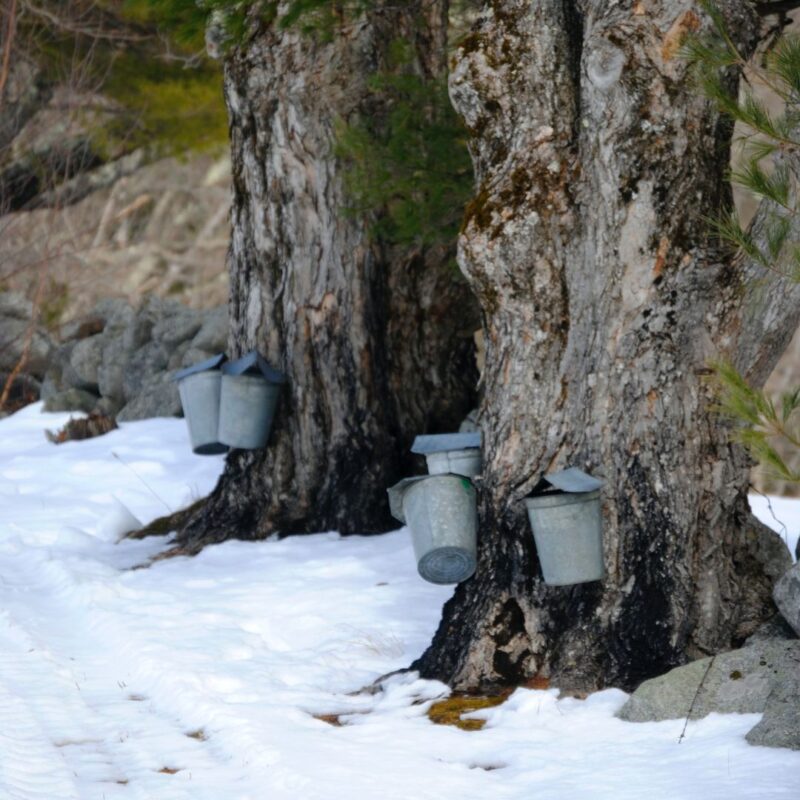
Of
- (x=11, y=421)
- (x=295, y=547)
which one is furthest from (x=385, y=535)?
(x=11, y=421)

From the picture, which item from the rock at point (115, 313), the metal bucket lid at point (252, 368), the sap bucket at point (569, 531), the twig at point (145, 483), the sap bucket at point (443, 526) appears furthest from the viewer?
the rock at point (115, 313)

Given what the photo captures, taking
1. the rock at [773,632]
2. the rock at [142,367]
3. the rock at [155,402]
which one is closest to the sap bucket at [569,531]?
the rock at [773,632]

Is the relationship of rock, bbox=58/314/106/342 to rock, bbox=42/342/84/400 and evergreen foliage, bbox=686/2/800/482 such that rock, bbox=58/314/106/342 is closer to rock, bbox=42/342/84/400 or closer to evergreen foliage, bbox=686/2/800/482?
rock, bbox=42/342/84/400

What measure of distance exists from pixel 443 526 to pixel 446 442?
1.48 ft

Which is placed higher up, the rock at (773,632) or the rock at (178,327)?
the rock at (178,327)

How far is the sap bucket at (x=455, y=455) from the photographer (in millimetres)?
4918

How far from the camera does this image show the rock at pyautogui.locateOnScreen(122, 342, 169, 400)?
11.3 m

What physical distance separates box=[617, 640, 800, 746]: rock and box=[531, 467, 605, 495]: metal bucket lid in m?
0.66

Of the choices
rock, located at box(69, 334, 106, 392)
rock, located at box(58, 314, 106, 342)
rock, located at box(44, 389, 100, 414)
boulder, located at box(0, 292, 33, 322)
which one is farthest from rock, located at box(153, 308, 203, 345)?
boulder, located at box(0, 292, 33, 322)

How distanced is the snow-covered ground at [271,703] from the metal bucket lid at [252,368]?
0.88 metres

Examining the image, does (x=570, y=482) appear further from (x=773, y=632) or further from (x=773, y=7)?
(x=773, y=7)

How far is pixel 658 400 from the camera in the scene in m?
4.36

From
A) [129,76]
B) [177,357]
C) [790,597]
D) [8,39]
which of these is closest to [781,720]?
[790,597]

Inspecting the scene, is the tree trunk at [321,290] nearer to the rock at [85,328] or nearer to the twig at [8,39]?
the twig at [8,39]
